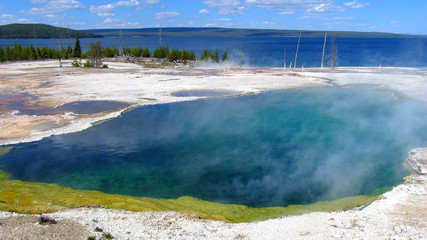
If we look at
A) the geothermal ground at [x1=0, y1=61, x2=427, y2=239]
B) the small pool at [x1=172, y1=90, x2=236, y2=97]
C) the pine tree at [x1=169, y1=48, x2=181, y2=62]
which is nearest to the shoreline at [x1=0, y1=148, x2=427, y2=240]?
the geothermal ground at [x1=0, y1=61, x2=427, y2=239]

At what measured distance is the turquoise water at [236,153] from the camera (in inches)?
648

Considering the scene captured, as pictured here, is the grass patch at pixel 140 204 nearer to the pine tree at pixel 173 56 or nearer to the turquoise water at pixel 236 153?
the turquoise water at pixel 236 153

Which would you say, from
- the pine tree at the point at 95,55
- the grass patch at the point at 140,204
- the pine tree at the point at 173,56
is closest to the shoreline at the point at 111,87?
the pine tree at the point at 95,55

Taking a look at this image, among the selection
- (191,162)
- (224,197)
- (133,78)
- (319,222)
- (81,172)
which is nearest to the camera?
(319,222)

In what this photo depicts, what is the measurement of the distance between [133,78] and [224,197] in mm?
35210

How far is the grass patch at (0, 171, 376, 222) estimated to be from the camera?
43.5ft

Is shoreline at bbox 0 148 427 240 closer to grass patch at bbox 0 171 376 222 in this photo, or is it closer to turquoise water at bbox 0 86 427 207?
grass patch at bbox 0 171 376 222

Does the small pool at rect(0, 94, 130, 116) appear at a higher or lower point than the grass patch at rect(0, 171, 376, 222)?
higher

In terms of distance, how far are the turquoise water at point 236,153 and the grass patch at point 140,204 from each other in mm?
801

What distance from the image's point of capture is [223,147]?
22.0 meters

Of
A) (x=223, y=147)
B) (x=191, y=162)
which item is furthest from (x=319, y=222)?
(x=223, y=147)

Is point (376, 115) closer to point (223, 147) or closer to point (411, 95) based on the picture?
point (411, 95)

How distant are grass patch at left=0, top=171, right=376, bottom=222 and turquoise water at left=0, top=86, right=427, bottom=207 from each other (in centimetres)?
80

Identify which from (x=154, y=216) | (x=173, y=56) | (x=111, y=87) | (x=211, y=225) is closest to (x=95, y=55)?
(x=173, y=56)
